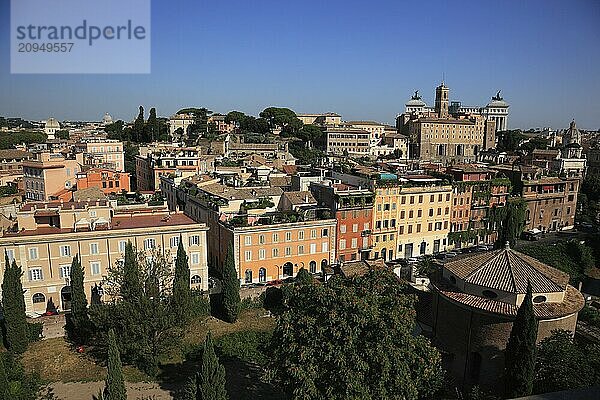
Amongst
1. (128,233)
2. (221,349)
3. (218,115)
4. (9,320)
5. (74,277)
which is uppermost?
(218,115)

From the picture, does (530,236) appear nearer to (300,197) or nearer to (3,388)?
(300,197)

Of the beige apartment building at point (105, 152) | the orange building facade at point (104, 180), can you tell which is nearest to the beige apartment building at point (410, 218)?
the orange building facade at point (104, 180)

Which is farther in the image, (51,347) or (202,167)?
(202,167)

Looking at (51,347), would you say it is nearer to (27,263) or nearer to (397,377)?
(27,263)

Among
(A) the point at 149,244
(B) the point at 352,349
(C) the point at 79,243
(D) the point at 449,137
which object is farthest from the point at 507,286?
(D) the point at 449,137

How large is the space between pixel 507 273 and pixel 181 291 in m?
13.9

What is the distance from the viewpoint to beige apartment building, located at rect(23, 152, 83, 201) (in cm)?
4088

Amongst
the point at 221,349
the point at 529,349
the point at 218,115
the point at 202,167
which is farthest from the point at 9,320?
the point at 218,115

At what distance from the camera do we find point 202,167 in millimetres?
48344

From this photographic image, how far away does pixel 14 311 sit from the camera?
20750 millimetres

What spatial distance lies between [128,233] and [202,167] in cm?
2378

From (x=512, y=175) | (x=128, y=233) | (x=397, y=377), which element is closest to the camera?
(x=397, y=377)

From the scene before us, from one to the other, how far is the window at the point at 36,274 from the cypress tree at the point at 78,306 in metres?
2.45

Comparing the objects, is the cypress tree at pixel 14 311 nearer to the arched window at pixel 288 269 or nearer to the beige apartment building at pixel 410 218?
the arched window at pixel 288 269
